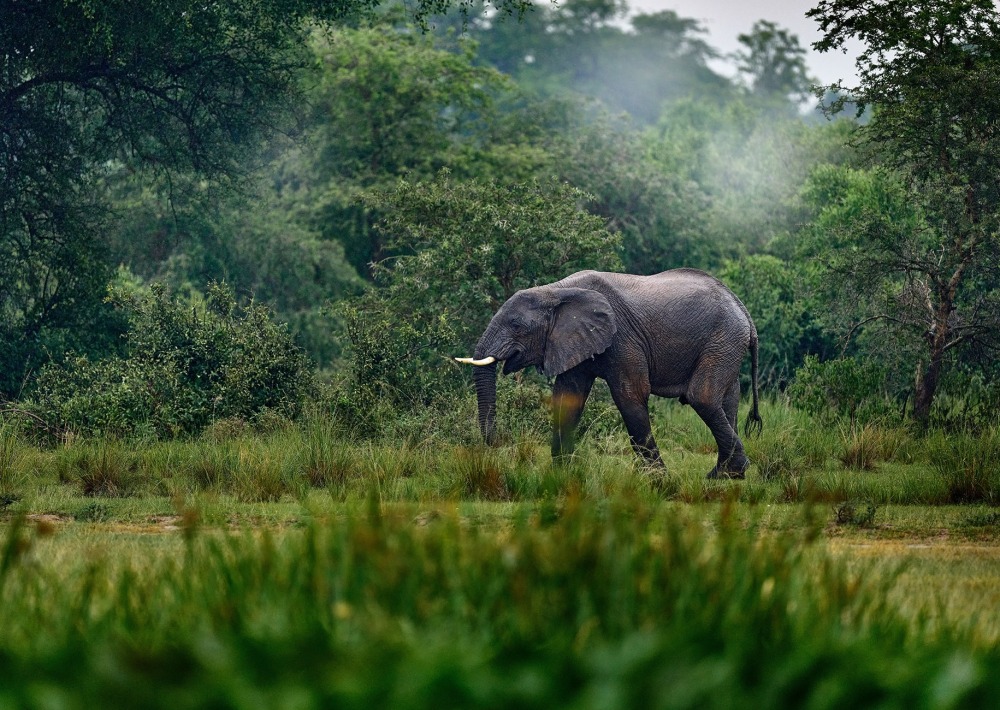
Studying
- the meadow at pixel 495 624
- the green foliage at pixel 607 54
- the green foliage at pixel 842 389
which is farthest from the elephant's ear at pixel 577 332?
the green foliage at pixel 607 54

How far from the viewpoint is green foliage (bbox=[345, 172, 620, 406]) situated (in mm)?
20578

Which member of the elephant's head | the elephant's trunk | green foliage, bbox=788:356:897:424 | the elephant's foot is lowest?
the elephant's foot

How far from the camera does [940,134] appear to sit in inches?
721

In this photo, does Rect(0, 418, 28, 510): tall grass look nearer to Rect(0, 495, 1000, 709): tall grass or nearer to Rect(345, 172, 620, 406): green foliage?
Rect(345, 172, 620, 406): green foliage

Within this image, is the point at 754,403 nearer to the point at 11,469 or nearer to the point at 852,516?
the point at 852,516

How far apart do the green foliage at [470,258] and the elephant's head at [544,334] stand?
3.83 metres

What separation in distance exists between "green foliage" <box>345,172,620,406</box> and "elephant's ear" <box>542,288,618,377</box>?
409 cm

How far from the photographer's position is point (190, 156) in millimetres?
21891

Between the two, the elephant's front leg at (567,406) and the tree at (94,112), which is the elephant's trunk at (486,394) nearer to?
the elephant's front leg at (567,406)

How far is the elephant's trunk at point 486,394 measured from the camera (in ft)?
51.2

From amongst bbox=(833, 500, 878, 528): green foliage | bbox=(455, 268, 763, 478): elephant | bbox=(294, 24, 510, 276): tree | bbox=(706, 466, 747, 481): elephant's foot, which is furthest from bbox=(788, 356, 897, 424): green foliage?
bbox=(294, 24, 510, 276): tree

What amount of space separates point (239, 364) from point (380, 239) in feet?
37.9

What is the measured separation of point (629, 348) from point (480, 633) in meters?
11.3

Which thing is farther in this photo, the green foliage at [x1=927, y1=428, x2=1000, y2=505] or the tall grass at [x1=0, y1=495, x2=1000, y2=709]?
the green foliage at [x1=927, y1=428, x2=1000, y2=505]
